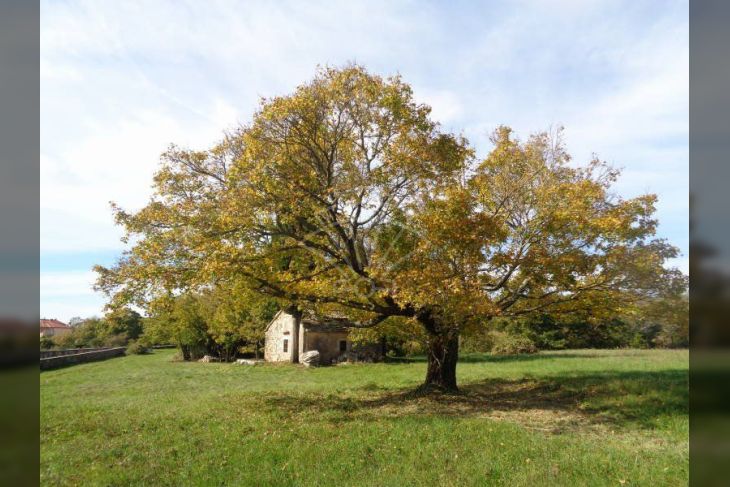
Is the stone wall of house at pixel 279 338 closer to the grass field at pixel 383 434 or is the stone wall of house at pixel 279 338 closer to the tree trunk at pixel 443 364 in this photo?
the grass field at pixel 383 434

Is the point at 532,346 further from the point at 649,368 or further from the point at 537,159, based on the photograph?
the point at 537,159

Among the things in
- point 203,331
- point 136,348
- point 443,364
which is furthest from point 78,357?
point 443,364

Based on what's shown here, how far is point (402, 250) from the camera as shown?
15086 millimetres

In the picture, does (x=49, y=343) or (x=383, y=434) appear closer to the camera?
(x=383, y=434)

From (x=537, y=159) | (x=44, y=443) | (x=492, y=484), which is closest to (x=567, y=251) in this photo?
(x=537, y=159)

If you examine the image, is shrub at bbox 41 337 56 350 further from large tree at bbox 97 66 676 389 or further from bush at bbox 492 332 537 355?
bush at bbox 492 332 537 355

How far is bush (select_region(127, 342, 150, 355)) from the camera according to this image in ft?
165

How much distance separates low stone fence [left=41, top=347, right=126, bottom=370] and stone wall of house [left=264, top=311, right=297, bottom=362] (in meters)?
15.6

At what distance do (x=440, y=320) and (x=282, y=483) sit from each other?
878 centimetres

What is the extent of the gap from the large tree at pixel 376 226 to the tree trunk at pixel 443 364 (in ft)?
3.68

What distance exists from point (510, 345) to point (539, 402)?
25.2 meters

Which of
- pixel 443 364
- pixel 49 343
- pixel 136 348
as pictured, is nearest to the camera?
pixel 443 364

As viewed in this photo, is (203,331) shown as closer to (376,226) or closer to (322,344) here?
(322,344)

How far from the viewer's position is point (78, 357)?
122ft
